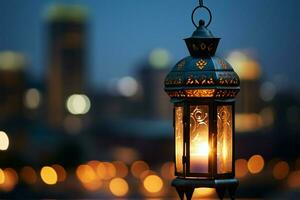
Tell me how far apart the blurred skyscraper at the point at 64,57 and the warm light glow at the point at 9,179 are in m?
37.6

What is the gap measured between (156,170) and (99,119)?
23.6 m

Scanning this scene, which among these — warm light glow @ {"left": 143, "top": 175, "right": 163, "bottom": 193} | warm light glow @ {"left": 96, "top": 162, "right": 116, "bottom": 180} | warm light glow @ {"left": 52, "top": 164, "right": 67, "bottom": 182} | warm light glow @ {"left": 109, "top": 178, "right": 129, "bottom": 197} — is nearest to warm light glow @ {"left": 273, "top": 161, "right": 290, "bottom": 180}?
warm light glow @ {"left": 143, "top": 175, "right": 163, "bottom": 193}

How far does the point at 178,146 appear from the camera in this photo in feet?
20.5

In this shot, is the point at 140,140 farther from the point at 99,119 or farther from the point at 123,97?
the point at 123,97

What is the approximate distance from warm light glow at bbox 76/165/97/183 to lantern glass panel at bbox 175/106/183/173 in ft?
159

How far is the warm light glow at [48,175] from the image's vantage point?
50.2 metres

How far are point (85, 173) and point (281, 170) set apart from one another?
765cm

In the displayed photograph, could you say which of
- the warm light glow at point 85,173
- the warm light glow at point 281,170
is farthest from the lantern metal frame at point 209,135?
the warm light glow at point 281,170

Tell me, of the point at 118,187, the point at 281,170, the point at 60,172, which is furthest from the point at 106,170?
the point at 118,187

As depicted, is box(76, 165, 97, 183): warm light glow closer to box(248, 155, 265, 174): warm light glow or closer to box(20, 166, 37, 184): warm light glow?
box(20, 166, 37, 184): warm light glow

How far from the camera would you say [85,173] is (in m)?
59.5

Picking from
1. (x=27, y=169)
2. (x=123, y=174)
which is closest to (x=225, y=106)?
(x=27, y=169)

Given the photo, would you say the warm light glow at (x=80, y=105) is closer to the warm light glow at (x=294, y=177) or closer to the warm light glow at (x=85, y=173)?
the warm light glow at (x=85, y=173)

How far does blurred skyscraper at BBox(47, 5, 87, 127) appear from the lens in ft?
297
